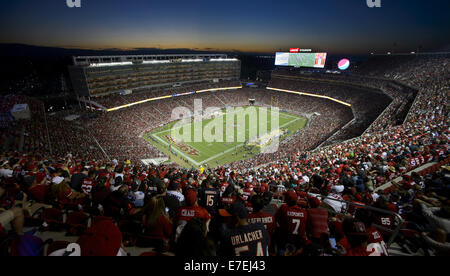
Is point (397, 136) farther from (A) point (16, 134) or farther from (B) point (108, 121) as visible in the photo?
(B) point (108, 121)

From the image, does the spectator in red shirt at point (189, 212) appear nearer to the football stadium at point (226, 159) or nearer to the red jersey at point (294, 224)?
the football stadium at point (226, 159)

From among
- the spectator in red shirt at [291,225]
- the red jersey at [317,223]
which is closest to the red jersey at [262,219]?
the spectator in red shirt at [291,225]

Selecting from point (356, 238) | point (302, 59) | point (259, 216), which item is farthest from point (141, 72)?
point (356, 238)

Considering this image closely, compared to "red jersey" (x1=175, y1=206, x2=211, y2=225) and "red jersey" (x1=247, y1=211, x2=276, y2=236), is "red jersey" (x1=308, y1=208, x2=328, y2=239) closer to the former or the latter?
"red jersey" (x1=247, y1=211, x2=276, y2=236)

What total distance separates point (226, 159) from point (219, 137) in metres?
8.27

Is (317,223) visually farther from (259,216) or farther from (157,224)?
(157,224)

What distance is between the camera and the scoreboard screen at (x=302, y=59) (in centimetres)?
5472

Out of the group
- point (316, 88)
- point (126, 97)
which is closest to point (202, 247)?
point (126, 97)

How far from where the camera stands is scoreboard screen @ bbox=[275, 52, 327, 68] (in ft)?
180

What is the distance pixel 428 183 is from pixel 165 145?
31777 mm

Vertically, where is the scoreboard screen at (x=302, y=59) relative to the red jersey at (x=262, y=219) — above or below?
above

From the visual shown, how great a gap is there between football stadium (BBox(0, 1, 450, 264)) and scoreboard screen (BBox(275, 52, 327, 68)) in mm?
316

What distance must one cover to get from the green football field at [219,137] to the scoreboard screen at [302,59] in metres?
17.4
